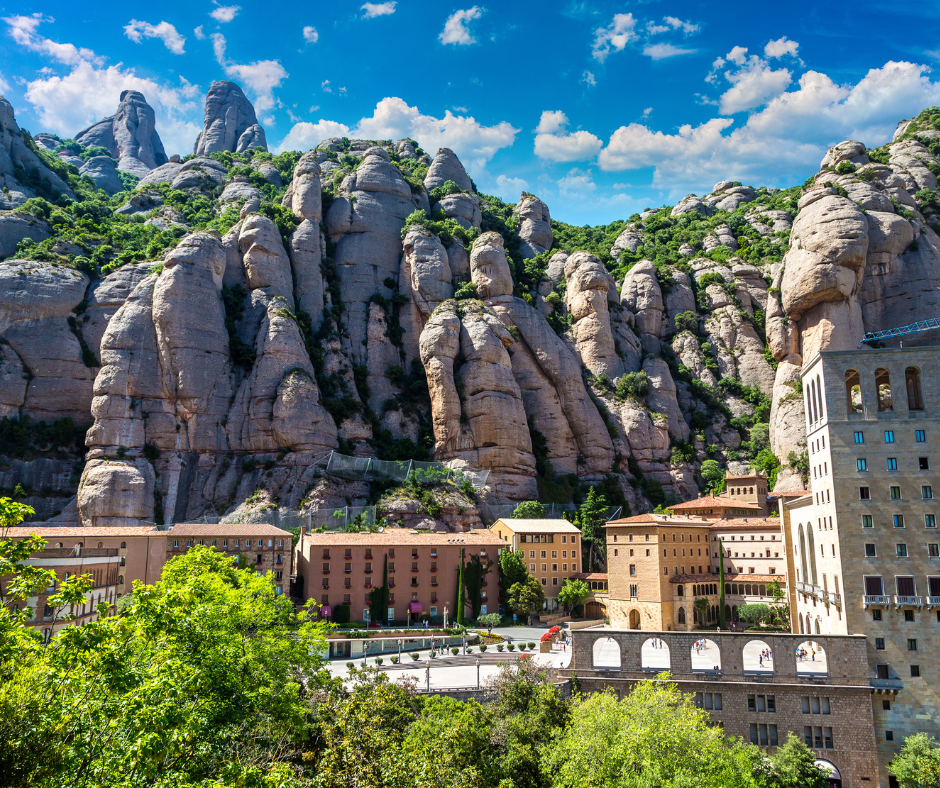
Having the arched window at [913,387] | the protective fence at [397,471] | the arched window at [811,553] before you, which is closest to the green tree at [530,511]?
the protective fence at [397,471]

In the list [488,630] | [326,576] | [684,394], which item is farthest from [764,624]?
[684,394]

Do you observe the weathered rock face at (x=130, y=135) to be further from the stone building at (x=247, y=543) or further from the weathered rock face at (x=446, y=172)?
the stone building at (x=247, y=543)

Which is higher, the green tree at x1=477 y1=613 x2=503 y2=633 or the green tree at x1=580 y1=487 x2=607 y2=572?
the green tree at x1=580 y1=487 x2=607 y2=572

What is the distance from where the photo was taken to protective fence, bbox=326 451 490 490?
8825 cm

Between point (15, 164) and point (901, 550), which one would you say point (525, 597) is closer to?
point (901, 550)

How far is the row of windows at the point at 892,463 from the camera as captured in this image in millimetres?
49938

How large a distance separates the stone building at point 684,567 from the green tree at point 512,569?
9.52 metres

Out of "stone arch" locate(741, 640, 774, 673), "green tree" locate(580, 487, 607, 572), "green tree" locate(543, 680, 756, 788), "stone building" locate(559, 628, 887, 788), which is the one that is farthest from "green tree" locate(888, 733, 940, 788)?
"green tree" locate(580, 487, 607, 572)

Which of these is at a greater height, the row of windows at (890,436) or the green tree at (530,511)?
the row of windows at (890,436)

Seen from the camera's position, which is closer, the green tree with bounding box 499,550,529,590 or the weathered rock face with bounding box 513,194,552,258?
the green tree with bounding box 499,550,529,590

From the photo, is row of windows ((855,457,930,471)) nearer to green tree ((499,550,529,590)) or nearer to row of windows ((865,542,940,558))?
row of windows ((865,542,940,558))

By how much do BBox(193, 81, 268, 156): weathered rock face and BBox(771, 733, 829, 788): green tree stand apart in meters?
166

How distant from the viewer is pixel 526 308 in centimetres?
10894

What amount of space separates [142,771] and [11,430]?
8502 centimetres
